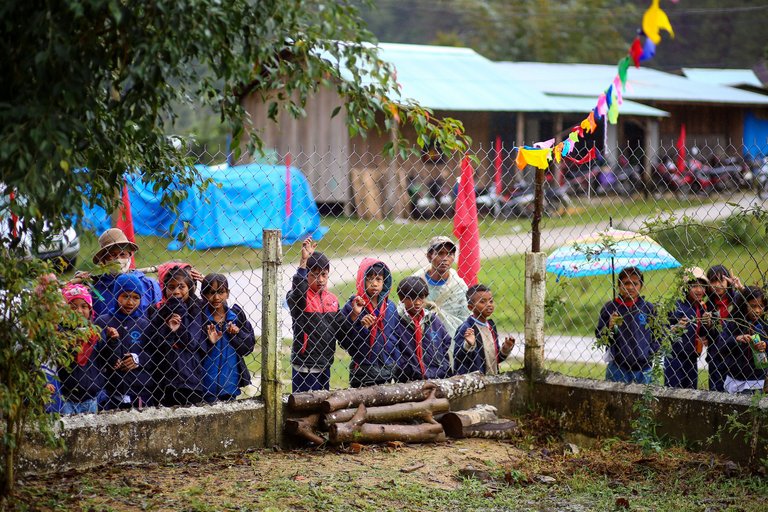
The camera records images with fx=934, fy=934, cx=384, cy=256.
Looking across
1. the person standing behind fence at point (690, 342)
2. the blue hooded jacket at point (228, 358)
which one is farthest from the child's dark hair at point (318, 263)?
the person standing behind fence at point (690, 342)

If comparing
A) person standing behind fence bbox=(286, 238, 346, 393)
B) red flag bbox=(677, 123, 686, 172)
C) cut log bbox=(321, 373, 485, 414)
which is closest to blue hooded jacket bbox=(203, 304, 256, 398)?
person standing behind fence bbox=(286, 238, 346, 393)

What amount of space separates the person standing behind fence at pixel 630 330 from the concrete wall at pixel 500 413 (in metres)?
0.42

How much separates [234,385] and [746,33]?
44.0m

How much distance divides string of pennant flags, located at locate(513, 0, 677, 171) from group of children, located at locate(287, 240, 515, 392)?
3.44ft

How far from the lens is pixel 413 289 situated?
20.7ft

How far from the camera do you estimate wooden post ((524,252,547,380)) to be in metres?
6.48

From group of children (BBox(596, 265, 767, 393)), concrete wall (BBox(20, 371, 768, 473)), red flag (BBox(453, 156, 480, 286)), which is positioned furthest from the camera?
red flag (BBox(453, 156, 480, 286))

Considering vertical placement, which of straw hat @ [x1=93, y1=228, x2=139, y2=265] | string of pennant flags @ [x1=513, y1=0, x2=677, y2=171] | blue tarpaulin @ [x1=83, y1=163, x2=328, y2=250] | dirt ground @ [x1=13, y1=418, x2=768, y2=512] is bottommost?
dirt ground @ [x1=13, y1=418, x2=768, y2=512]

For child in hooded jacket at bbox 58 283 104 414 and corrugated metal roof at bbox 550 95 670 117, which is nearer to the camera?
child in hooded jacket at bbox 58 283 104 414

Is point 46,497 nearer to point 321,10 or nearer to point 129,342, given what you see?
point 129,342

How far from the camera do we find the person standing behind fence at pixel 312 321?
6.01 metres

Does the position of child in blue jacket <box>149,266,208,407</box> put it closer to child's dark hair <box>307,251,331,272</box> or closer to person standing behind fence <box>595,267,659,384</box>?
child's dark hair <box>307,251,331,272</box>

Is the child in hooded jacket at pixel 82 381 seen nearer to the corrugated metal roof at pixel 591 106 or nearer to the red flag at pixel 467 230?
the red flag at pixel 467 230

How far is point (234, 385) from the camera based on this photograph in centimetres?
585
